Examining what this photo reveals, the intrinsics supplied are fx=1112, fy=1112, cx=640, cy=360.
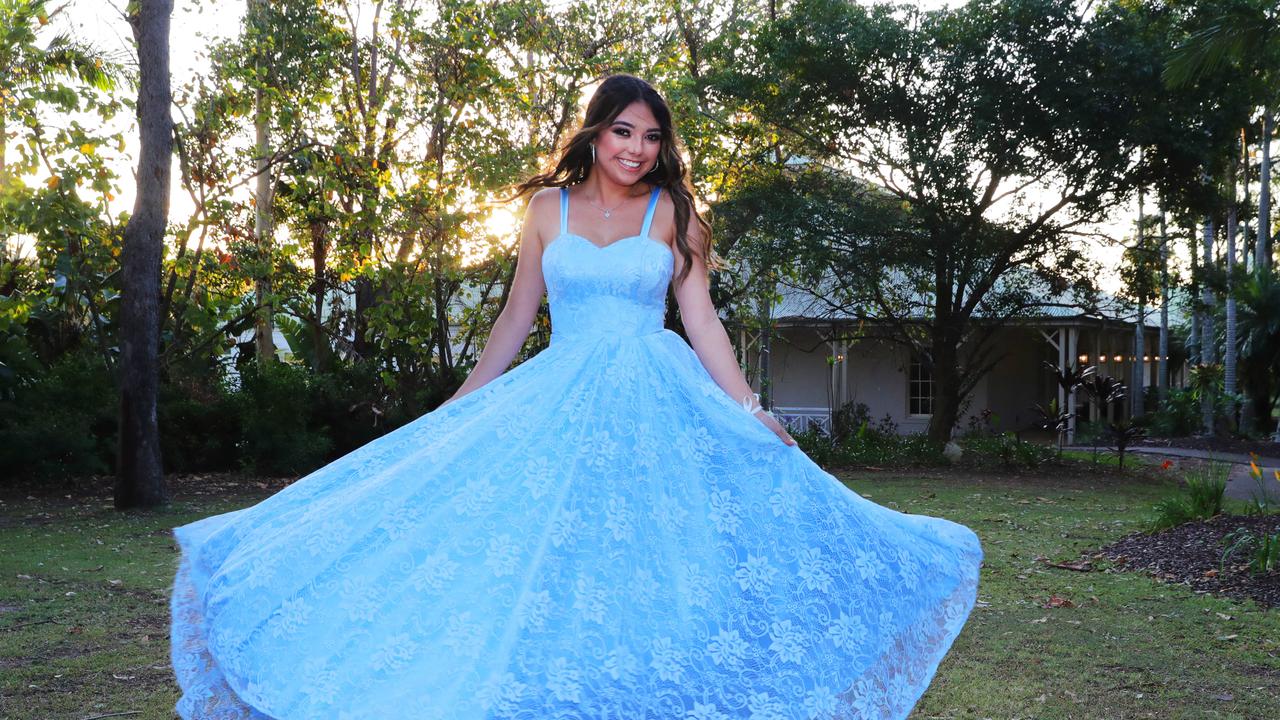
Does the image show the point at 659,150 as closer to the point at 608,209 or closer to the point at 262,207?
the point at 608,209

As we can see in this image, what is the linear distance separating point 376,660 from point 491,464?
0.60 m

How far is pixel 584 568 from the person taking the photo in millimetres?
2621

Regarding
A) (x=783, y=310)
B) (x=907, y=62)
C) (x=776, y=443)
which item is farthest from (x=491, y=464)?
(x=783, y=310)

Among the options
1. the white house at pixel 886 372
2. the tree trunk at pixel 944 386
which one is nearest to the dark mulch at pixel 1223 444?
the white house at pixel 886 372

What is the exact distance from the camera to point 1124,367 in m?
30.6

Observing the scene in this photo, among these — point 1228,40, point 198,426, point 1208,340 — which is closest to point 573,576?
point 1228,40

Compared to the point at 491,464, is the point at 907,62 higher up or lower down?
higher up

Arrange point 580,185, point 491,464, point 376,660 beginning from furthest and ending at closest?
point 580,185 < point 491,464 < point 376,660

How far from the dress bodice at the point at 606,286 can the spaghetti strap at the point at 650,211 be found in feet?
0.14

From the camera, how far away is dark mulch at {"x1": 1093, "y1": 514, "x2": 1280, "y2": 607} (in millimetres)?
7074

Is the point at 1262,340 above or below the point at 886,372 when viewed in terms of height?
above

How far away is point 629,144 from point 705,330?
2.15ft

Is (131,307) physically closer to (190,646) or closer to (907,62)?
(190,646)

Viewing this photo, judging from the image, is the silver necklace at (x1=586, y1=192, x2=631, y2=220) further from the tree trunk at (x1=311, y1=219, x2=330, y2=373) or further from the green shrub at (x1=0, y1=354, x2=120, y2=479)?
the tree trunk at (x1=311, y1=219, x2=330, y2=373)
